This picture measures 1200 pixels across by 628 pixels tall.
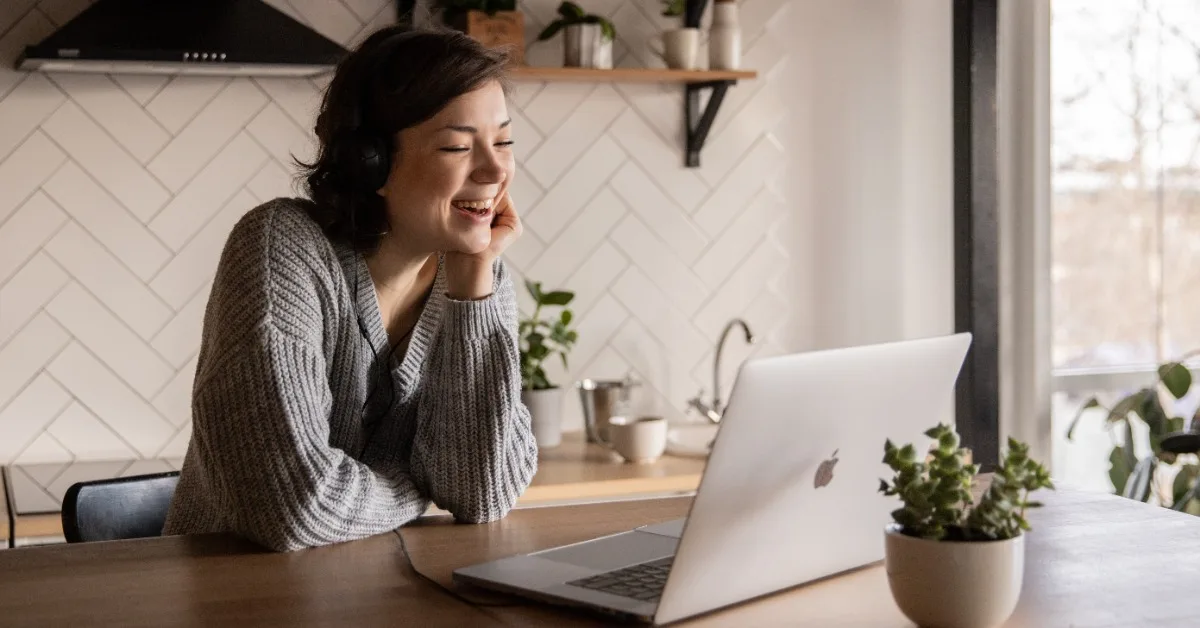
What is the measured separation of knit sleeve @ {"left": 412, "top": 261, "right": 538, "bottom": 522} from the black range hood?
97 cm

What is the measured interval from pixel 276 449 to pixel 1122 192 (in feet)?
7.86

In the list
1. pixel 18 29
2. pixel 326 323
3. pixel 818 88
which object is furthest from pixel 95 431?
pixel 818 88

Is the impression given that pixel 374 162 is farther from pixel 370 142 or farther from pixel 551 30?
pixel 551 30

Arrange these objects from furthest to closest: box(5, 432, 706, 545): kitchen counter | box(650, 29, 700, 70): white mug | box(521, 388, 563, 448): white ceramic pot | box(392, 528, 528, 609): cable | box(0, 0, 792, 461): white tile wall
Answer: box(650, 29, 700, 70): white mug → box(521, 388, 563, 448): white ceramic pot → box(0, 0, 792, 461): white tile wall → box(5, 432, 706, 545): kitchen counter → box(392, 528, 528, 609): cable

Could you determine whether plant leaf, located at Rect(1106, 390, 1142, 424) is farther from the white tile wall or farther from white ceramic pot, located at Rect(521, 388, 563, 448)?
white ceramic pot, located at Rect(521, 388, 563, 448)

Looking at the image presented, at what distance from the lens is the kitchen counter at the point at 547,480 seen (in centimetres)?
233

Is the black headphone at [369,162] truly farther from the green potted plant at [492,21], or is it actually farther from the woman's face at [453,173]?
the green potted plant at [492,21]

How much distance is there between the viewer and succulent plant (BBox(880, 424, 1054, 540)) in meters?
1.02

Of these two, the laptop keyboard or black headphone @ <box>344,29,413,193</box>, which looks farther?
black headphone @ <box>344,29,413,193</box>

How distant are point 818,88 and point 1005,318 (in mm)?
729

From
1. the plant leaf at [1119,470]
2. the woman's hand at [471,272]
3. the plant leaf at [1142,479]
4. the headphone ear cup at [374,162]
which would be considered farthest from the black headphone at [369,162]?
the plant leaf at [1119,470]

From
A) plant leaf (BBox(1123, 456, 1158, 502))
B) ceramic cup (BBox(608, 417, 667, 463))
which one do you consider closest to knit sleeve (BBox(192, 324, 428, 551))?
ceramic cup (BBox(608, 417, 667, 463))

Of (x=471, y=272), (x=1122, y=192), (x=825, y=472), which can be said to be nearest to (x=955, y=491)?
(x=825, y=472)

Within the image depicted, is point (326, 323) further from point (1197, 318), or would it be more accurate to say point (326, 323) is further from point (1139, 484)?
point (1197, 318)
